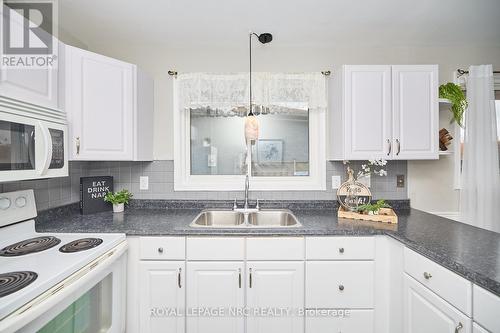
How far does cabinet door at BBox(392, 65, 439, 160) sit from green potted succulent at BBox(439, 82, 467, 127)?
25cm

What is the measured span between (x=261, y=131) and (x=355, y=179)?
0.95 m

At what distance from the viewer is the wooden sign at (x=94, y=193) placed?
191 centimetres

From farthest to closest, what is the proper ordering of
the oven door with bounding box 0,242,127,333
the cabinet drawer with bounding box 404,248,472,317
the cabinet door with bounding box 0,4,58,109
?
the cabinet door with bounding box 0,4,58,109, the cabinet drawer with bounding box 404,248,472,317, the oven door with bounding box 0,242,127,333

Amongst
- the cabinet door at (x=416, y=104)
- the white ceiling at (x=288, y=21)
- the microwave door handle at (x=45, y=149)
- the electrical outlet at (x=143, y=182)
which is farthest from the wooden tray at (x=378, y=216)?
the microwave door handle at (x=45, y=149)

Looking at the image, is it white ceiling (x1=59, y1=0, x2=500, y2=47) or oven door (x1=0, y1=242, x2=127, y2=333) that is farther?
white ceiling (x1=59, y1=0, x2=500, y2=47)

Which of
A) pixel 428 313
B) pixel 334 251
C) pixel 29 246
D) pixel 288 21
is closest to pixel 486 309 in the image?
pixel 428 313

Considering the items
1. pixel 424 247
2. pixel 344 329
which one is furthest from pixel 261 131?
pixel 344 329

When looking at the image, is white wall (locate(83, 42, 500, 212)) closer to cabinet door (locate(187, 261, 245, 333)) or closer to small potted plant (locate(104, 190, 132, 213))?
small potted plant (locate(104, 190, 132, 213))

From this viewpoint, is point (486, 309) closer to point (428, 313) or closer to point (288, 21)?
point (428, 313)

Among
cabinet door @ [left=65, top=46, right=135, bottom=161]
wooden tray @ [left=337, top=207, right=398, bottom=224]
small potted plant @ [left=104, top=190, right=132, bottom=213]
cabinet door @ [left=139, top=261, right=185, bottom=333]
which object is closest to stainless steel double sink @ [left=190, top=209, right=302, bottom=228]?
wooden tray @ [left=337, top=207, right=398, bottom=224]

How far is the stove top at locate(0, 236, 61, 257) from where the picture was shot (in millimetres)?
1217

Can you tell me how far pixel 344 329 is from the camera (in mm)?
Result: 1554

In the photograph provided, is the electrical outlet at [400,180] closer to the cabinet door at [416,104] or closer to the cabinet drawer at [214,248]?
the cabinet door at [416,104]

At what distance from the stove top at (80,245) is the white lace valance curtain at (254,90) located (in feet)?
4.08
